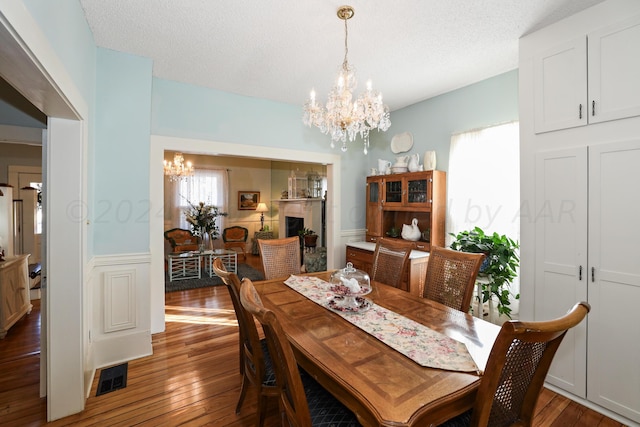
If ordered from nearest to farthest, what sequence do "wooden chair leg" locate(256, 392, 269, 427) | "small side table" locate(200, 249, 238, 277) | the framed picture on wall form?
"wooden chair leg" locate(256, 392, 269, 427) < "small side table" locate(200, 249, 238, 277) < the framed picture on wall

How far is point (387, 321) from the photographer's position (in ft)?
5.21

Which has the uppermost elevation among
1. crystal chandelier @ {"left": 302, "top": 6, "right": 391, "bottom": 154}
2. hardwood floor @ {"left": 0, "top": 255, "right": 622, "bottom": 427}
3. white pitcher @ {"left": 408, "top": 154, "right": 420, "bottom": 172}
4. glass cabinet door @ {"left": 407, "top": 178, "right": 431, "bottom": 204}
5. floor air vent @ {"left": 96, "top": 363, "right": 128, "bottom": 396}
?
crystal chandelier @ {"left": 302, "top": 6, "right": 391, "bottom": 154}

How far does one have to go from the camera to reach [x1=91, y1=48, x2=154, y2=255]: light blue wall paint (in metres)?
2.49

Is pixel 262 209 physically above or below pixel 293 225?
above

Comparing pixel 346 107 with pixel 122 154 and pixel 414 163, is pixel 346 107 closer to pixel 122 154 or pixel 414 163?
pixel 414 163

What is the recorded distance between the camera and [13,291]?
3062mm

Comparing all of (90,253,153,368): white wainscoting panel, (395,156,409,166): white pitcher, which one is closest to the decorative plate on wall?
(395,156,409,166): white pitcher

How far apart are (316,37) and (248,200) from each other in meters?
6.41

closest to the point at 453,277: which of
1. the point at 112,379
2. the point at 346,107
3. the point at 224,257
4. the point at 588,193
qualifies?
the point at 588,193

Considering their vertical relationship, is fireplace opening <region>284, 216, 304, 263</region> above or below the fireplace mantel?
below

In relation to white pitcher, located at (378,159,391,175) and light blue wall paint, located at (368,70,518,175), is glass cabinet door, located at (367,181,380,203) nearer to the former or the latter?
white pitcher, located at (378,159,391,175)

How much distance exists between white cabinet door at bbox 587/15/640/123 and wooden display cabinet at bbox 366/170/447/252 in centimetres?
158

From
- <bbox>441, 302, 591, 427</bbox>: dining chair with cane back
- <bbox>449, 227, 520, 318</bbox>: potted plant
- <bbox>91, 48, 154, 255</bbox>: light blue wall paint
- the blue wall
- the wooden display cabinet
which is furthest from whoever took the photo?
the wooden display cabinet

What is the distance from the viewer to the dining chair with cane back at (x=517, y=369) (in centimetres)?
89
